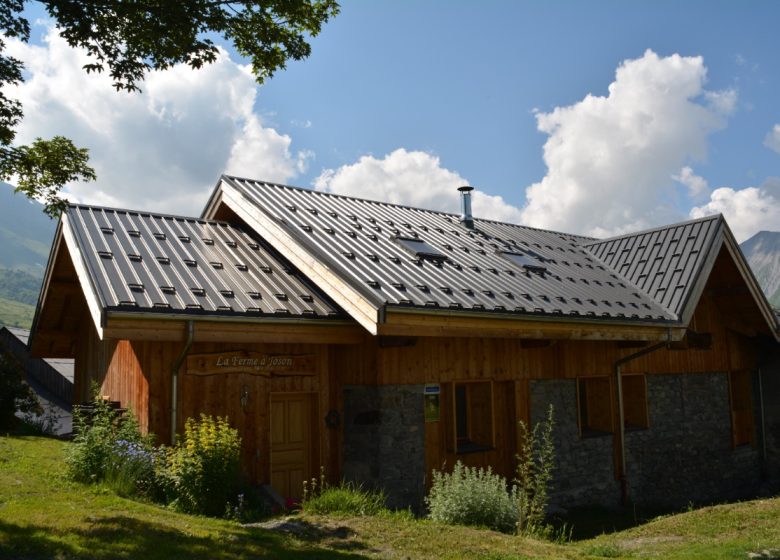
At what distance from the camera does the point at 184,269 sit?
35.4ft

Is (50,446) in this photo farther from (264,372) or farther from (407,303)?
(407,303)

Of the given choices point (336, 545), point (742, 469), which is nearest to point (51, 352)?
point (336, 545)

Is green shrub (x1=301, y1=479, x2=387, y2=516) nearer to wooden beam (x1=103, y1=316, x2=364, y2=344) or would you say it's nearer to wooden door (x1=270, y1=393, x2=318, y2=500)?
wooden door (x1=270, y1=393, x2=318, y2=500)

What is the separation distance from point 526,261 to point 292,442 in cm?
627

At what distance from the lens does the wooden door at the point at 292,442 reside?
36.1 feet

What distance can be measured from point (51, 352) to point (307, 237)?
855 centimetres

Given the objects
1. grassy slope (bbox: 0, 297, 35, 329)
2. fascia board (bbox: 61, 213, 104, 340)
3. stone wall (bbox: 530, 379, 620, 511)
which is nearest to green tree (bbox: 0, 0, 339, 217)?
fascia board (bbox: 61, 213, 104, 340)

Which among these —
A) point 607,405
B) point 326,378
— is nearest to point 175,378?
point 326,378

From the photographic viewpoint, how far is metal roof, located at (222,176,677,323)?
10797mm

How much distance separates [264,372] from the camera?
10742 mm

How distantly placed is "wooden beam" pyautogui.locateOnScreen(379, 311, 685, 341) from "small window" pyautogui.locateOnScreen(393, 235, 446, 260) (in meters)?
2.02

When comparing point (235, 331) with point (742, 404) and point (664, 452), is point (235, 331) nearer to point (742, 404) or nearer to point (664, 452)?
point (664, 452)

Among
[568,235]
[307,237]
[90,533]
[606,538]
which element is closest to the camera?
[90,533]

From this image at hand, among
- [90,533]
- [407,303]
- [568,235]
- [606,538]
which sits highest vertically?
[568,235]
